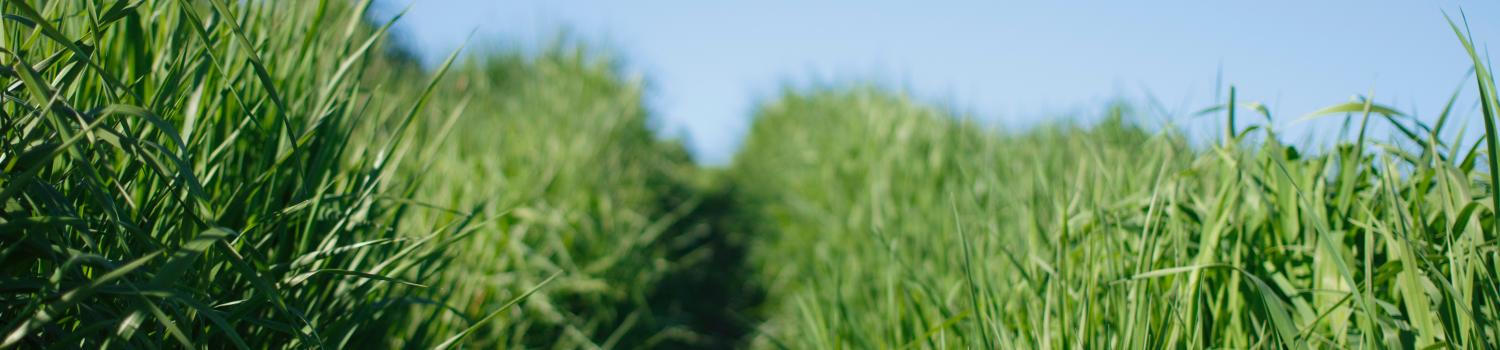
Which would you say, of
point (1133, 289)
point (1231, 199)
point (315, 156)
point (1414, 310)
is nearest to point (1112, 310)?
point (1133, 289)

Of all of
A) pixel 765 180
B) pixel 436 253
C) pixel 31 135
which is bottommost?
pixel 765 180

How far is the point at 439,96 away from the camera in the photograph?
4.62 metres

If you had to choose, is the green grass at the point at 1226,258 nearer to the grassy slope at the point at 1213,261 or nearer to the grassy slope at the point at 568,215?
the grassy slope at the point at 1213,261

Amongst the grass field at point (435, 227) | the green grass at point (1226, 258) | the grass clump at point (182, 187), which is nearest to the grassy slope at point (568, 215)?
the grass field at point (435, 227)

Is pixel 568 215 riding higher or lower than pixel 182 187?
lower

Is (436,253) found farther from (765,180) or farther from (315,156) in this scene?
(765,180)

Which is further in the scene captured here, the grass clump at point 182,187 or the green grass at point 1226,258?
the green grass at point 1226,258

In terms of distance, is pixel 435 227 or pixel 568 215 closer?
pixel 435 227

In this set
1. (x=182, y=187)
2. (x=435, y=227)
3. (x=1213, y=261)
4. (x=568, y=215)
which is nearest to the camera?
(x=182, y=187)

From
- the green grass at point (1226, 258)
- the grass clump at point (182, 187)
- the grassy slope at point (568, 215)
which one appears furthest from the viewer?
the grassy slope at point (568, 215)

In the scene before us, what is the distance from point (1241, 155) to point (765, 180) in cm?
420

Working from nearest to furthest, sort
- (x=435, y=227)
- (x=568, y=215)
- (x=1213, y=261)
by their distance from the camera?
(x=1213, y=261) < (x=435, y=227) < (x=568, y=215)

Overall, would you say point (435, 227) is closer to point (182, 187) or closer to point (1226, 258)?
point (182, 187)

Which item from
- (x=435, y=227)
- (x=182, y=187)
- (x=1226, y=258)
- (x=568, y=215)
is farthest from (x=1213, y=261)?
(x=568, y=215)
